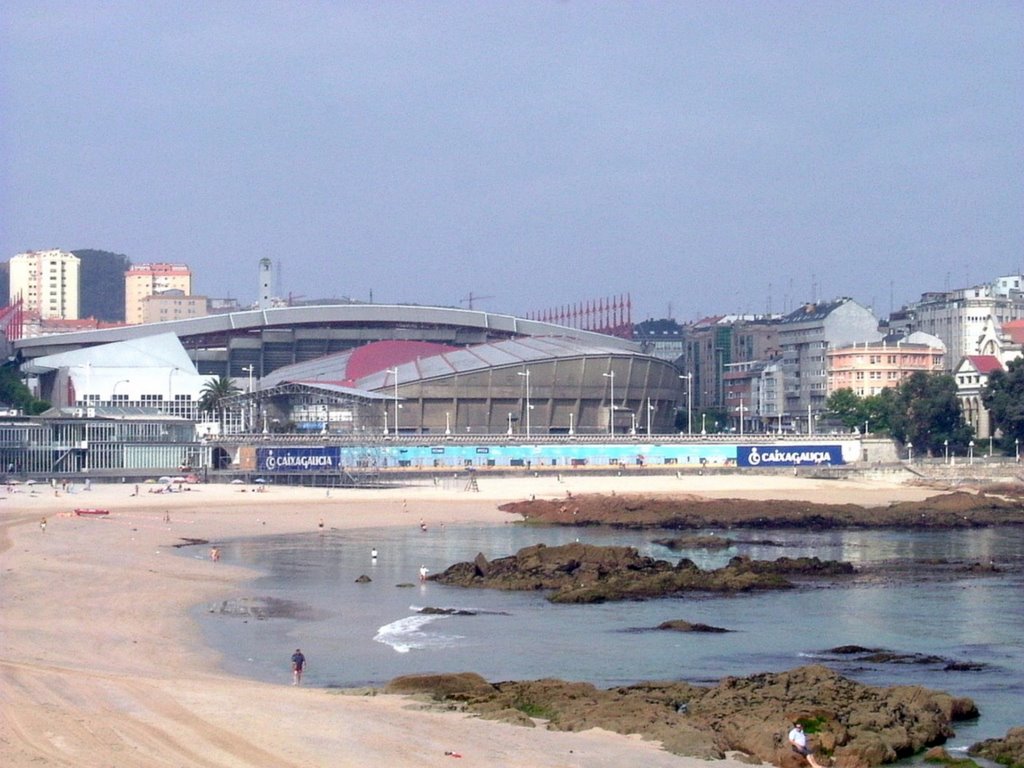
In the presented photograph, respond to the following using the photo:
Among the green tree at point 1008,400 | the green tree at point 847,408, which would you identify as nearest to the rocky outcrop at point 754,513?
the green tree at point 1008,400

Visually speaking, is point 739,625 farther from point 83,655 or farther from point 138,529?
point 138,529

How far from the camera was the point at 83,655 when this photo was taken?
98.0 feet

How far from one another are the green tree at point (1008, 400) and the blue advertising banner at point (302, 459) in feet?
149

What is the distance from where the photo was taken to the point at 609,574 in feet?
149

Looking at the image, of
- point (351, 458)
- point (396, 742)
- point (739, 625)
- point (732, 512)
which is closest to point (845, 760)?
point (396, 742)

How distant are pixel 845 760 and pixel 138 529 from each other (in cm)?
4093

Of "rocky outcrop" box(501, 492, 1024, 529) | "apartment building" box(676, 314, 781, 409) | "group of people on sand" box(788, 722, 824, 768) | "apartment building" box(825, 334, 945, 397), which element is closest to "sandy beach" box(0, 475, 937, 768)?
"group of people on sand" box(788, 722, 824, 768)

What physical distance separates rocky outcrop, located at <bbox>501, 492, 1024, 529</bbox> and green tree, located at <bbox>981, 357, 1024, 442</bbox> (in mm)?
26300

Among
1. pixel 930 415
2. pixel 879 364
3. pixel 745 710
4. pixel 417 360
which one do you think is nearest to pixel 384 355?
pixel 417 360

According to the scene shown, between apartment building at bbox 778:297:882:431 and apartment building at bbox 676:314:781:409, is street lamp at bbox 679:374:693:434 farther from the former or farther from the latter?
apartment building at bbox 676:314:781:409

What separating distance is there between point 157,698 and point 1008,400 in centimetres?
8679

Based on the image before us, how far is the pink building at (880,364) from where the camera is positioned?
144 m

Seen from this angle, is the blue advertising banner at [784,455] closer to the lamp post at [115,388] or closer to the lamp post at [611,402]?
the lamp post at [611,402]

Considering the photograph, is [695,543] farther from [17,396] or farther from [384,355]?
[384,355]
